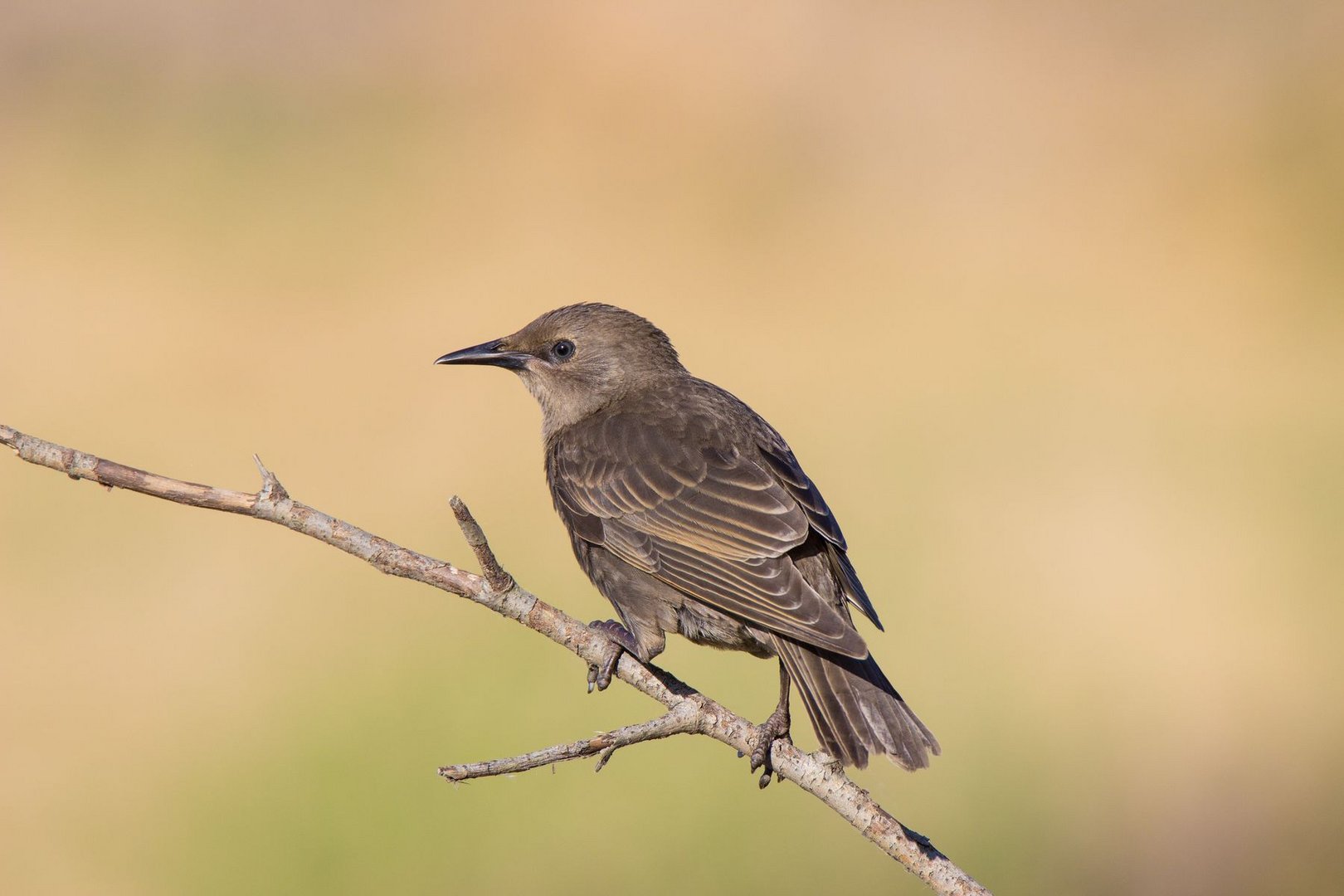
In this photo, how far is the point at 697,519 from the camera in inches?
193

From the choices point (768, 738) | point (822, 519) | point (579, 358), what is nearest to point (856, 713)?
point (768, 738)

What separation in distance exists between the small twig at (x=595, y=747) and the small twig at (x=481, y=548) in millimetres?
445

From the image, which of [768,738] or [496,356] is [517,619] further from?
[496,356]

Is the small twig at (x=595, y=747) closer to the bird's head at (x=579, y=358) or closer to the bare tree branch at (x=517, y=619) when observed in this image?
the bare tree branch at (x=517, y=619)

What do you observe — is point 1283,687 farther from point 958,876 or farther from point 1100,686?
point 958,876

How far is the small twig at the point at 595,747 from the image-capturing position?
335cm

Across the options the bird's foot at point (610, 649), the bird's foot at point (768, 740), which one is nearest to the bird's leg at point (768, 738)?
the bird's foot at point (768, 740)

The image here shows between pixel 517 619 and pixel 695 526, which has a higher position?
pixel 695 526

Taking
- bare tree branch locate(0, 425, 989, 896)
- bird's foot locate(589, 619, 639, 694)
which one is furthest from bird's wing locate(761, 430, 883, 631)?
bare tree branch locate(0, 425, 989, 896)

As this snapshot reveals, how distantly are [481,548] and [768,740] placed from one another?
98cm

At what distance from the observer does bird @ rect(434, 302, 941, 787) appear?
4270mm

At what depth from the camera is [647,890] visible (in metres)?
7.23

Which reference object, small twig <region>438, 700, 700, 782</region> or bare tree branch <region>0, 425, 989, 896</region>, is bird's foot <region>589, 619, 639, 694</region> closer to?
bare tree branch <region>0, 425, 989, 896</region>

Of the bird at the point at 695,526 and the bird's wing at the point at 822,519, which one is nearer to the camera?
the bird at the point at 695,526
